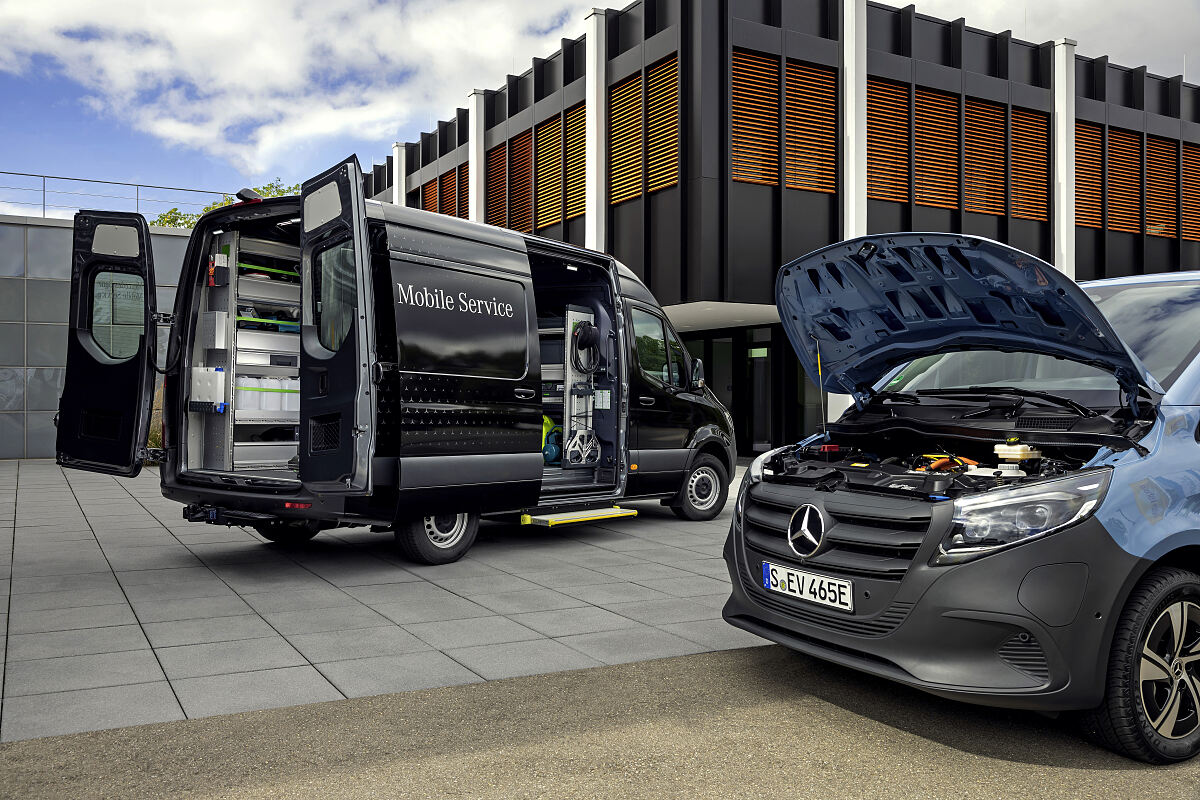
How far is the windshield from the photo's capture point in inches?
158

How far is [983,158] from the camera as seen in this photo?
18.8 m

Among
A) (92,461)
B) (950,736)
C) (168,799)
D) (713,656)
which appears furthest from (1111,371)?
(92,461)

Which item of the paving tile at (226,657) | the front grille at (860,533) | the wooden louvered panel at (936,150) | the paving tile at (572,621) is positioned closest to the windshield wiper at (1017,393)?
the front grille at (860,533)

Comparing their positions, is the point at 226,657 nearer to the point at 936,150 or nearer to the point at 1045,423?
the point at 1045,423

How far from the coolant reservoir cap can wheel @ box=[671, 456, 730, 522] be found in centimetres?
607

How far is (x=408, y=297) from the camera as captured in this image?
6.57 meters

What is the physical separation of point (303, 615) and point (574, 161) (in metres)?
15.1

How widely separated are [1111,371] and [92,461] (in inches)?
265

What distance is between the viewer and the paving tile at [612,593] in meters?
6.21

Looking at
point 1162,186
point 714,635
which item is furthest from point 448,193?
point 714,635

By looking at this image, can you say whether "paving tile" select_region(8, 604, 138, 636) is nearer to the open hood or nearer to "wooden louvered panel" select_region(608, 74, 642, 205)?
the open hood

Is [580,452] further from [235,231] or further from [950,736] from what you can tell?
[950,736]

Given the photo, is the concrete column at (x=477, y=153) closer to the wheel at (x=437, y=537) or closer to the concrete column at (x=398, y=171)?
the concrete column at (x=398, y=171)

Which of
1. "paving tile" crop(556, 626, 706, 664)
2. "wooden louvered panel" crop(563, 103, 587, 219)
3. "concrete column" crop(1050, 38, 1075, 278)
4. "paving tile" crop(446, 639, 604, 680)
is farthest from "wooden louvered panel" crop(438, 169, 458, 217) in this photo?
"paving tile" crop(446, 639, 604, 680)
